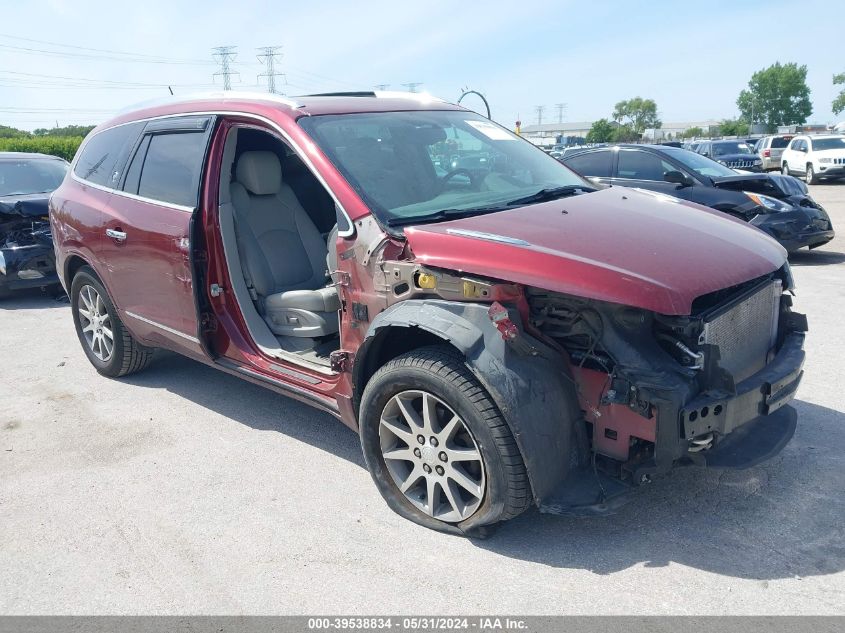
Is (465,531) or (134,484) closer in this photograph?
(465,531)

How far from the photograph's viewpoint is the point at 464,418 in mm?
2945

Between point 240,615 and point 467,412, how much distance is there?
47.5 inches

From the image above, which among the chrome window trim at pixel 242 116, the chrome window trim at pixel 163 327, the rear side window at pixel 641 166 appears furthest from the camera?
the rear side window at pixel 641 166

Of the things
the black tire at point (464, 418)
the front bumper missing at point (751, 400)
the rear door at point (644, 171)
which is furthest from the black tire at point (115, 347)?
the rear door at point (644, 171)

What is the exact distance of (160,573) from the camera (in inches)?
121

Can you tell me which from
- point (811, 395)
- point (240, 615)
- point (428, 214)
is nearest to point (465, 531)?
point (240, 615)

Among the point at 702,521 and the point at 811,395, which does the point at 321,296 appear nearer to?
the point at 702,521

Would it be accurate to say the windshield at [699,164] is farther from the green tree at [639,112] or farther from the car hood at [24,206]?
the green tree at [639,112]

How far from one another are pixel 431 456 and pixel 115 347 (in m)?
3.31

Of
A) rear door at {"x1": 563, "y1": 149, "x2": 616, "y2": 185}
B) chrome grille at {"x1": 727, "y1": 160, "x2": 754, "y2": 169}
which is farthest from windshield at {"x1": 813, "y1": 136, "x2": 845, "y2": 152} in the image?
rear door at {"x1": 563, "y1": 149, "x2": 616, "y2": 185}

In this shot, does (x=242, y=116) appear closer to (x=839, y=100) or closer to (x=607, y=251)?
(x=607, y=251)

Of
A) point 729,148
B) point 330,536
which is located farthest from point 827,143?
point 330,536

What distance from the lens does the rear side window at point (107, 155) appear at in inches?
197

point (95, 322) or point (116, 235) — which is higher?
point (116, 235)
